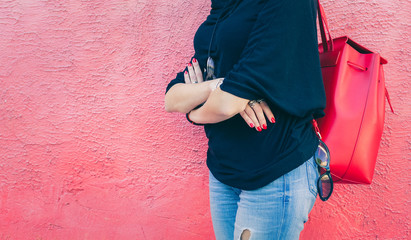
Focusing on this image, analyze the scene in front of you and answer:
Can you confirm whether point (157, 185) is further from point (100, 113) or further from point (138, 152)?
point (100, 113)

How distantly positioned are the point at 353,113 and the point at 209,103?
21.5 inches

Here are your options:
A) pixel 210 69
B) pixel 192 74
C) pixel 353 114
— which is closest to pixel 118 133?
pixel 192 74

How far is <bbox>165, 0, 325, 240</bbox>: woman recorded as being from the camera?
2.54ft

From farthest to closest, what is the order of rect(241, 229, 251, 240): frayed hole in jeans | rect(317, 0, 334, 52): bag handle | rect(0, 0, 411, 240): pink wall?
1. rect(0, 0, 411, 240): pink wall
2. rect(317, 0, 334, 52): bag handle
3. rect(241, 229, 251, 240): frayed hole in jeans

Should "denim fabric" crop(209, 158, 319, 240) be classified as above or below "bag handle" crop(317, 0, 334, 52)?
below

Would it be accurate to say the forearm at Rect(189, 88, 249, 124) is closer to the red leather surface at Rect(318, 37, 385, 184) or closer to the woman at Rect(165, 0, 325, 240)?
the woman at Rect(165, 0, 325, 240)

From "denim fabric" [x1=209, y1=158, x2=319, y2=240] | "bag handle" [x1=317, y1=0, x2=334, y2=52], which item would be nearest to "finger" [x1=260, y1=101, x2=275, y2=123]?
"denim fabric" [x1=209, y1=158, x2=319, y2=240]

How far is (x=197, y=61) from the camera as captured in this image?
1129 mm

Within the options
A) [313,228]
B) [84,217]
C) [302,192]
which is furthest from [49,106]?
[313,228]

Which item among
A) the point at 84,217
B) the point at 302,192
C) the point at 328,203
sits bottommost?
the point at 328,203

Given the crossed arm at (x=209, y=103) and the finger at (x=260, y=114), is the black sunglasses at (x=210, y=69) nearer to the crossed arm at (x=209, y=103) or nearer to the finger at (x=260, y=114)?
the crossed arm at (x=209, y=103)

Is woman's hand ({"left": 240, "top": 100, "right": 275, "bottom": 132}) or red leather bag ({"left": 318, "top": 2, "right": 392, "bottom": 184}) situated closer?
woman's hand ({"left": 240, "top": 100, "right": 275, "bottom": 132})

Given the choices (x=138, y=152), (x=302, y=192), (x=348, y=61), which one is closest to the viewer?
(x=302, y=192)

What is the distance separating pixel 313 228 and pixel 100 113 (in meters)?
1.49
